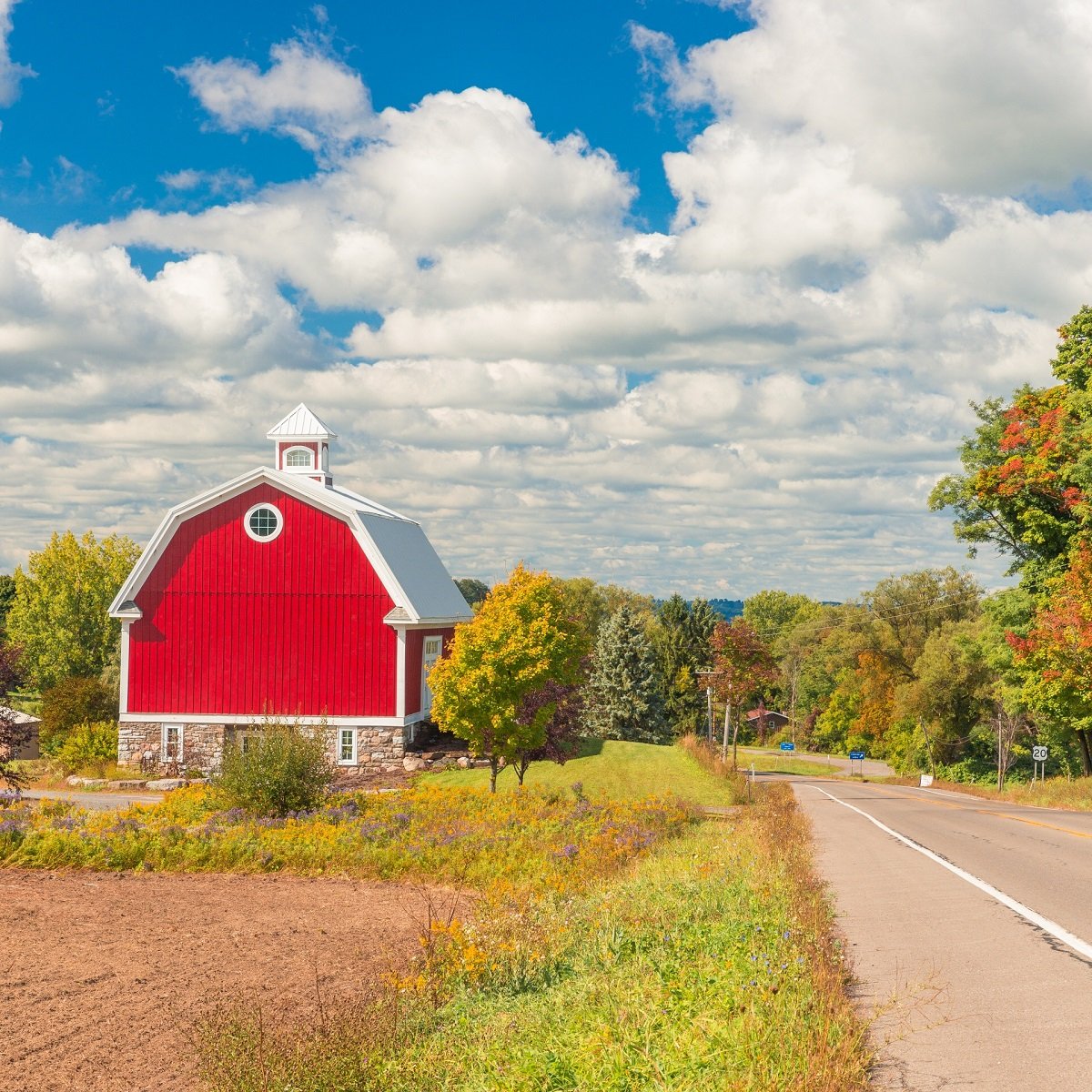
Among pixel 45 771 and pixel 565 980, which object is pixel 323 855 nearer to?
pixel 565 980

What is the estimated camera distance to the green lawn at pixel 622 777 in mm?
28281

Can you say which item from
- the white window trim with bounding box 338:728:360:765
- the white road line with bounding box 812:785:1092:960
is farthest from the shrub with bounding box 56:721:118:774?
the white road line with bounding box 812:785:1092:960

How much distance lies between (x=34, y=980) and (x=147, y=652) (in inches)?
939

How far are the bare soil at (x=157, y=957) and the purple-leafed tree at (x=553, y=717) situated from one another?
9774 mm

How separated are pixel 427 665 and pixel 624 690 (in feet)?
68.4

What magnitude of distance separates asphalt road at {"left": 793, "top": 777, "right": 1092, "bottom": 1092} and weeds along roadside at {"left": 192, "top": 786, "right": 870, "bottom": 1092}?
36cm

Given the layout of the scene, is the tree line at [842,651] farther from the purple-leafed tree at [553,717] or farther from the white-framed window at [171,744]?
the white-framed window at [171,744]

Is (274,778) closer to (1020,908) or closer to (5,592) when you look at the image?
(1020,908)

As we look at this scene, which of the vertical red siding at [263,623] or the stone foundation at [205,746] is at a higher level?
the vertical red siding at [263,623]

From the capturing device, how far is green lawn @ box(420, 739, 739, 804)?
28.3 m

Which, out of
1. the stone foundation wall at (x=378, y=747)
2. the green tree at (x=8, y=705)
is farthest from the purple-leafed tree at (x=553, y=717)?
the green tree at (x=8, y=705)

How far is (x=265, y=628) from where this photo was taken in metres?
32.5

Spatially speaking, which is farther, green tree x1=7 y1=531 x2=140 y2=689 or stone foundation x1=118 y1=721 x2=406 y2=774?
green tree x1=7 y1=531 x2=140 y2=689

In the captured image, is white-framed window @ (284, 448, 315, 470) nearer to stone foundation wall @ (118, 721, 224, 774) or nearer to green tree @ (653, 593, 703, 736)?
stone foundation wall @ (118, 721, 224, 774)
